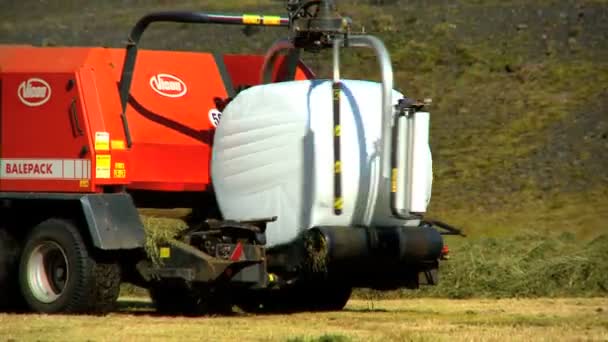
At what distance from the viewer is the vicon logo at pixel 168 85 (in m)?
17.8

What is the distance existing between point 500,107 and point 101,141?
2277 cm

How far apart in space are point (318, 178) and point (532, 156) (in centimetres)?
1984

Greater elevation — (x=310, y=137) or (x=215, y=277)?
(x=310, y=137)

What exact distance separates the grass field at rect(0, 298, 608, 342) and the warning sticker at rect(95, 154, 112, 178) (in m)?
1.40

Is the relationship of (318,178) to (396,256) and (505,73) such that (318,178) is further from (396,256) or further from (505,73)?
(505,73)

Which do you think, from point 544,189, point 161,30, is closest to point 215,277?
point 544,189

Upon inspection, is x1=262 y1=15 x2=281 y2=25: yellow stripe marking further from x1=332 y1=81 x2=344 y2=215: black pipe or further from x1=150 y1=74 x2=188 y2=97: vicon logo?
x1=332 y1=81 x2=344 y2=215: black pipe

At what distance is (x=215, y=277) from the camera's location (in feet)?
54.5

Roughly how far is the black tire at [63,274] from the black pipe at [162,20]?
1.16m

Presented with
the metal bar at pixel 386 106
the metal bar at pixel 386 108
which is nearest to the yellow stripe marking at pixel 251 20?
the metal bar at pixel 386 108

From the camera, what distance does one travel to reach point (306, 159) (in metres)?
16.4

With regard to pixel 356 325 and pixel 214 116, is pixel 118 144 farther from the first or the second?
pixel 356 325

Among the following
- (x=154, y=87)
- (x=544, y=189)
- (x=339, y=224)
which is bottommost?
(x=544, y=189)

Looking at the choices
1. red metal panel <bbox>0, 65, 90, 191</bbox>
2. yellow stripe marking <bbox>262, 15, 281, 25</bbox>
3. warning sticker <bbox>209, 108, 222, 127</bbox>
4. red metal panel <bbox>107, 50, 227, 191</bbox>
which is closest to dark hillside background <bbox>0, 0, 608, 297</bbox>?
warning sticker <bbox>209, 108, 222, 127</bbox>
